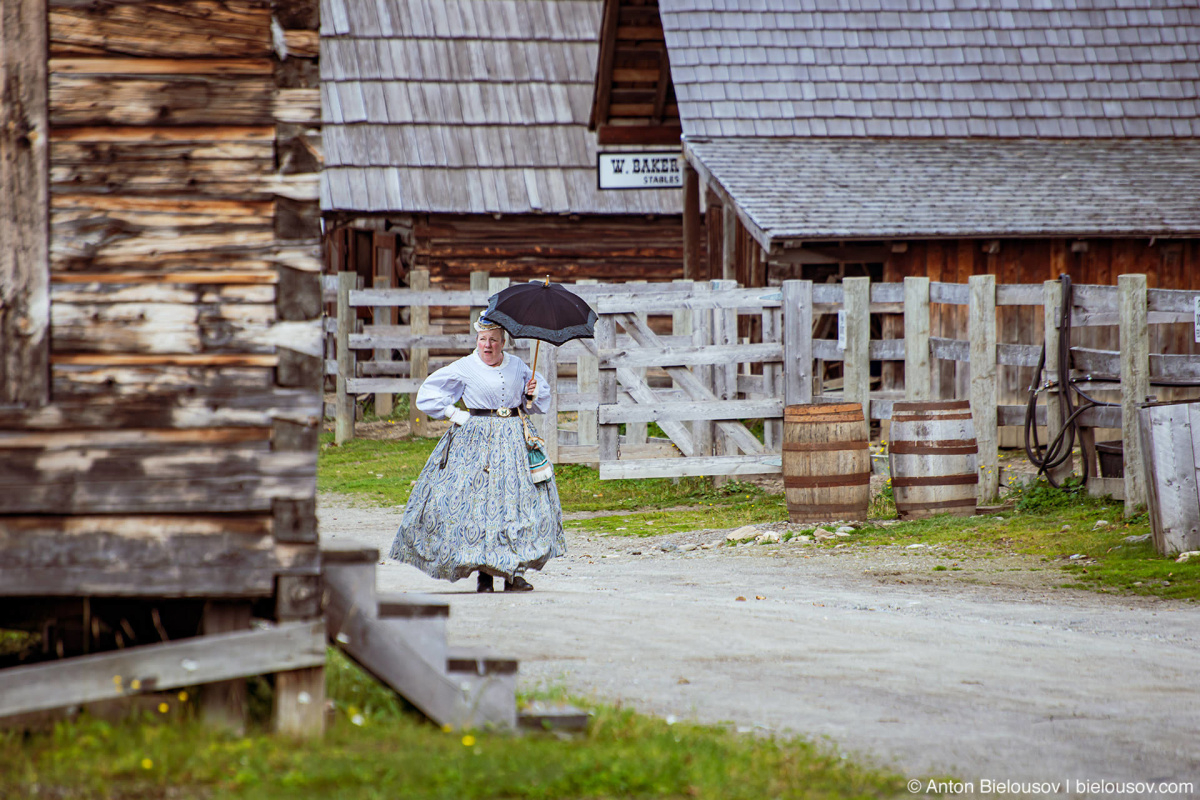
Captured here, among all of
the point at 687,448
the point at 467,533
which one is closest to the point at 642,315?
the point at 687,448

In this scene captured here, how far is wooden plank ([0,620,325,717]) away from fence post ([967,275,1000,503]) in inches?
292

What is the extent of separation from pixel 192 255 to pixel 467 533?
3377mm

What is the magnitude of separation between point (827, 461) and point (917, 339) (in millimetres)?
1757

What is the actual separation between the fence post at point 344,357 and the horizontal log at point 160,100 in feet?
37.1

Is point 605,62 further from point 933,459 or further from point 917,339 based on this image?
point 933,459

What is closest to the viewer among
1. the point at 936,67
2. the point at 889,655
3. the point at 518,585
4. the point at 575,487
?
the point at 889,655

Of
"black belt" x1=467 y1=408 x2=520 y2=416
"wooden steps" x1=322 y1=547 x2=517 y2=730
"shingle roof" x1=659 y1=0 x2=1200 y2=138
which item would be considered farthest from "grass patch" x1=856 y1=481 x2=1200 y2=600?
"shingle roof" x1=659 y1=0 x2=1200 y2=138

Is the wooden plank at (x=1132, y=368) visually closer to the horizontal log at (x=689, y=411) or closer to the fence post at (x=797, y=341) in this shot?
the fence post at (x=797, y=341)

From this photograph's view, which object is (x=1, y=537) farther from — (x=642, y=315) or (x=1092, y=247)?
(x=1092, y=247)

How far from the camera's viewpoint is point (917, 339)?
11.4 m

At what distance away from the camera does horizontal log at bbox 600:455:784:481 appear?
1184 cm

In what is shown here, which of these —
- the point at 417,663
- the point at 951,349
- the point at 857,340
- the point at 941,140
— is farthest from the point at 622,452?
the point at 417,663

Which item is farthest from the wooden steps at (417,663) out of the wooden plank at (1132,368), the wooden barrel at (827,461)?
the wooden plank at (1132,368)

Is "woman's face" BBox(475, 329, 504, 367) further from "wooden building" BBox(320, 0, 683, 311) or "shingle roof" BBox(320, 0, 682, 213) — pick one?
"shingle roof" BBox(320, 0, 682, 213)
